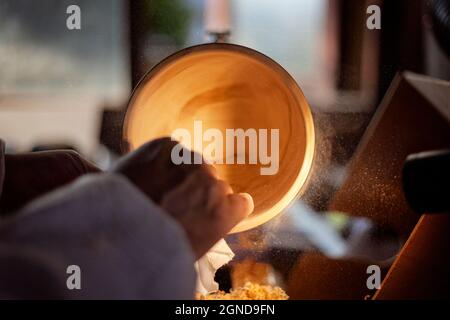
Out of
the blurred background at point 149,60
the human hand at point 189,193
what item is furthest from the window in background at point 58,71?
the human hand at point 189,193

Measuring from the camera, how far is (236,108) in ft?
3.11

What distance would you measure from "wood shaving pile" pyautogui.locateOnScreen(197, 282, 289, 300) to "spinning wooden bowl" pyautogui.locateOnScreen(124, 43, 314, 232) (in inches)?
3.7

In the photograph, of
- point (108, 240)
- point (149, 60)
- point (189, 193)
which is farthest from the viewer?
point (149, 60)

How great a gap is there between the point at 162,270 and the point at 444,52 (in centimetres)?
59

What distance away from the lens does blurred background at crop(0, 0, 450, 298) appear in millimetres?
899

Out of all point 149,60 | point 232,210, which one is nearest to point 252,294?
point 232,210

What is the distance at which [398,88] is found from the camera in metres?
0.90

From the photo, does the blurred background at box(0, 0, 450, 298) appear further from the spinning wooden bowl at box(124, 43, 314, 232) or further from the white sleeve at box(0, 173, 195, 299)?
the white sleeve at box(0, 173, 195, 299)

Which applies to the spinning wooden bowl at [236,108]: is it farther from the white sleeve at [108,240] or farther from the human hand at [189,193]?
the white sleeve at [108,240]

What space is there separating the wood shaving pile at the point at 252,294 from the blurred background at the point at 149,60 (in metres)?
0.14

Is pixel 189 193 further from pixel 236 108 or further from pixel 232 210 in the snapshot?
pixel 236 108

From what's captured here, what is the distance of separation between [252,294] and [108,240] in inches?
15.7

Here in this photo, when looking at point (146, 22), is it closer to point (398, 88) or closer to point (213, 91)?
point (213, 91)

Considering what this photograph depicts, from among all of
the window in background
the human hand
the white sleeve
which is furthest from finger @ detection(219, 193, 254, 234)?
the window in background
